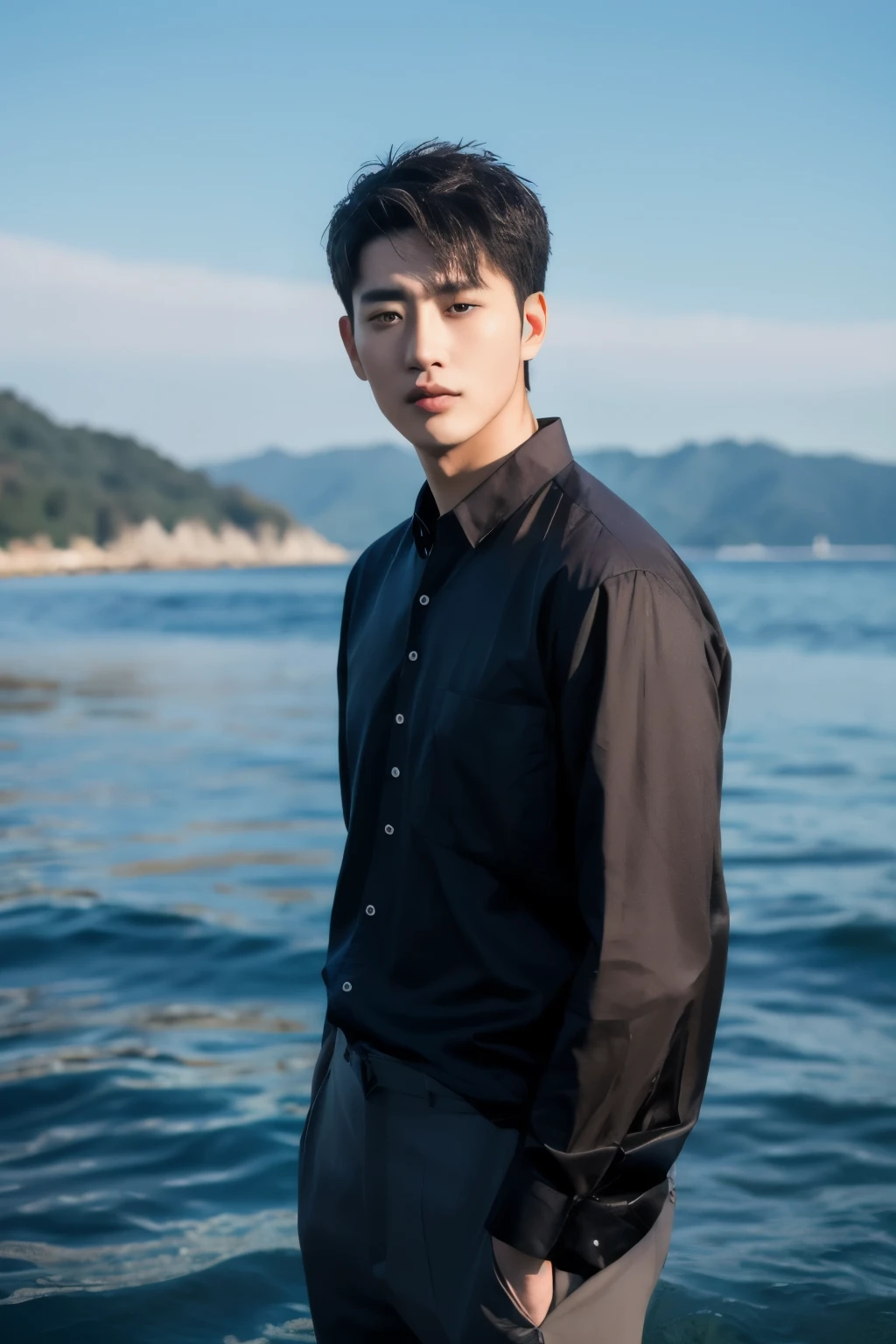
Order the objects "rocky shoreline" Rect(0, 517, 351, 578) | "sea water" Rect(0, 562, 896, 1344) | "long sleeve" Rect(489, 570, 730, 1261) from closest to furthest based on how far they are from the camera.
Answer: "long sleeve" Rect(489, 570, 730, 1261), "sea water" Rect(0, 562, 896, 1344), "rocky shoreline" Rect(0, 517, 351, 578)

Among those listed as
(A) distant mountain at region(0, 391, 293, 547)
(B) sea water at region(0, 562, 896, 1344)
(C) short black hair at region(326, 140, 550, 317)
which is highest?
(A) distant mountain at region(0, 391, 293, 547)

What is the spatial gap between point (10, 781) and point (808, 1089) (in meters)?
7.41

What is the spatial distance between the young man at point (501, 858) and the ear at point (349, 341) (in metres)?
0.01

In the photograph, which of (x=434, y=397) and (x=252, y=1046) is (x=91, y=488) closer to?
(x=252, y=1046)

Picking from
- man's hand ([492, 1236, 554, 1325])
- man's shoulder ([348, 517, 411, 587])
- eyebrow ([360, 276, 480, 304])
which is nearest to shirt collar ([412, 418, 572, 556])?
eyebrow ([360, 276, 480, 304])

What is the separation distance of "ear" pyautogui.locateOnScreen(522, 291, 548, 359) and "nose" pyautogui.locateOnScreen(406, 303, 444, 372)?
0.48ft

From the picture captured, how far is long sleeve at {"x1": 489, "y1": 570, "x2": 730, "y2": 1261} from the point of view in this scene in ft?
4.77

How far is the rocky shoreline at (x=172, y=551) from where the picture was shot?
96.9 m

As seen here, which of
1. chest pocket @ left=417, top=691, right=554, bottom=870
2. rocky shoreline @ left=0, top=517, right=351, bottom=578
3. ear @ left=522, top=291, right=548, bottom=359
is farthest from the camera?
rocky shoreline @ left=0, top=517, right=351, bottom=578

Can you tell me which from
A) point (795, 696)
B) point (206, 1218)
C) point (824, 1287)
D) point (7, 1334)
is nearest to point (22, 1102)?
point (206, 1218)

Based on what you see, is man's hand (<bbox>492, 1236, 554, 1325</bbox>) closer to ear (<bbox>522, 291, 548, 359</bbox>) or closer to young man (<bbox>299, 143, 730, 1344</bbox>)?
young man (<bbox>299, 143, 730, 1344</bbox>)

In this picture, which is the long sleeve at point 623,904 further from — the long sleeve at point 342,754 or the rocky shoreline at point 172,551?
the rocky shoreline at point 172,551

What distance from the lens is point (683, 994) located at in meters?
1.49

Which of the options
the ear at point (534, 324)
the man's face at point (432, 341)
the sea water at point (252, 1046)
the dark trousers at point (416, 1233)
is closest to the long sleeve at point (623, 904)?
the dark trousers at point (416, 1233)
